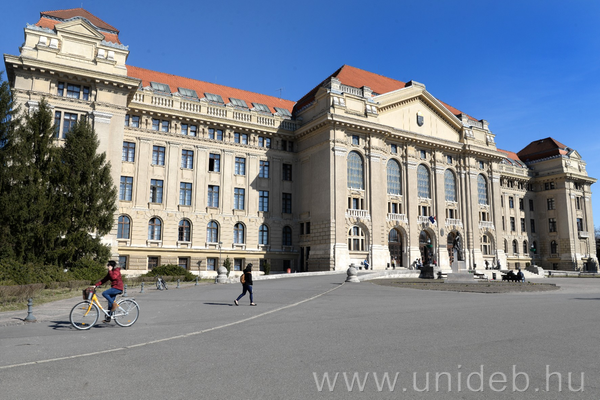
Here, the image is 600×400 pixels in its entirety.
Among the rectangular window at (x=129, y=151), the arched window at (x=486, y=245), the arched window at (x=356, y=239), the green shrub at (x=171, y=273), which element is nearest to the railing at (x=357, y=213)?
the arched window at (x=356, y=239)

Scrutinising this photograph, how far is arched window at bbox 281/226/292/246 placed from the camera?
49.8 meters

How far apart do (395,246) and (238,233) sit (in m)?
17.7

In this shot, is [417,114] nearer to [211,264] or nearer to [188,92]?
[188,92]

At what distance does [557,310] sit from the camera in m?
15.0

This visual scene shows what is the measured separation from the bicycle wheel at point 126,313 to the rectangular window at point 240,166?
36767 mm

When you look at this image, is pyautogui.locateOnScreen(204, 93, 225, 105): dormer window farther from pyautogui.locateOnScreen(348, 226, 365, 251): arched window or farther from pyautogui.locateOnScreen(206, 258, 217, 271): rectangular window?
pyautogui.locateOnScreen(348, 226, 365, 251): arched window


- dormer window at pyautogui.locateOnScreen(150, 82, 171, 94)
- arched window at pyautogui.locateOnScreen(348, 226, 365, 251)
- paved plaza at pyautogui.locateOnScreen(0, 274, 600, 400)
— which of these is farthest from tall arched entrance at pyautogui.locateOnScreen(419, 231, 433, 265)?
paved plaza at pyautogui.locateOnScreen(0, 274, 600, 400)

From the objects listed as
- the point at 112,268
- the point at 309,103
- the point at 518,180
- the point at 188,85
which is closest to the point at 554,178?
the point at 518,180

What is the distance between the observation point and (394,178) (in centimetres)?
5250

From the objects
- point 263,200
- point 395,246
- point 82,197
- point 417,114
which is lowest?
point 395,246

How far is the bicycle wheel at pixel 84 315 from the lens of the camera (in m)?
11.3

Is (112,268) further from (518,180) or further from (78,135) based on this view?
(518,180)

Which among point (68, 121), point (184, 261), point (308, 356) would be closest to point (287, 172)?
point (184, 261)

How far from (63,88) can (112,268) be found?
104 feet
